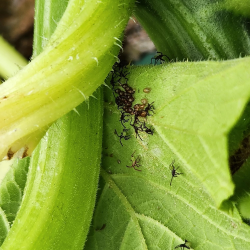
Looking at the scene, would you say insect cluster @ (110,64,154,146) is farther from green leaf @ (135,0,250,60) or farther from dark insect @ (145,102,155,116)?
green leaf @ (135,0,250,60)

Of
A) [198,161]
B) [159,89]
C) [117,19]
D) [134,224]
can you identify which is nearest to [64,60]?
[117,19]

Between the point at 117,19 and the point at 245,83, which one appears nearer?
the point at 245,83

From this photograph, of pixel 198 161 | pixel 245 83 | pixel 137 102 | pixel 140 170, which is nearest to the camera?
pixel 245 83

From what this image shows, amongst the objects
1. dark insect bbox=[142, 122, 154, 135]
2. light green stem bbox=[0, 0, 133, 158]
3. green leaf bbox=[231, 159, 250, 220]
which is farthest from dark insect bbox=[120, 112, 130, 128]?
green leaf bbox=[231, 159, 250, 220]

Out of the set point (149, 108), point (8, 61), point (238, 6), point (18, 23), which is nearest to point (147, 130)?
point (149, 108)

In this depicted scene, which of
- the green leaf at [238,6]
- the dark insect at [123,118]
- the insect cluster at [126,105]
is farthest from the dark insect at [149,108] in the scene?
the green leaf at [238,6]

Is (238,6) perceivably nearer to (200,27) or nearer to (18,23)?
(200,27)

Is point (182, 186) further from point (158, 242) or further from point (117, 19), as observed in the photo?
point (117, 19)
